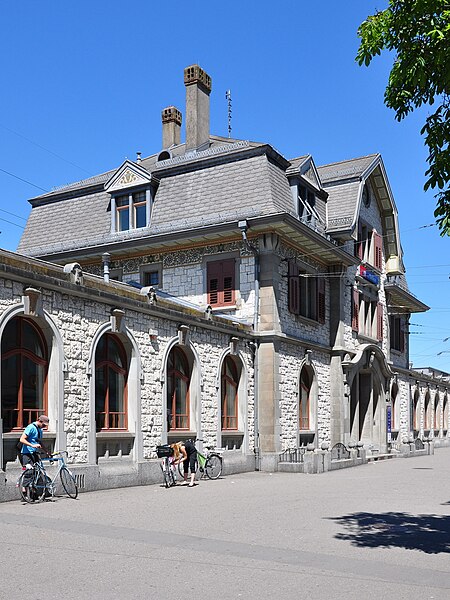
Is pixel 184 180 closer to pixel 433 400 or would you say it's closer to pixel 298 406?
pixel 298 406

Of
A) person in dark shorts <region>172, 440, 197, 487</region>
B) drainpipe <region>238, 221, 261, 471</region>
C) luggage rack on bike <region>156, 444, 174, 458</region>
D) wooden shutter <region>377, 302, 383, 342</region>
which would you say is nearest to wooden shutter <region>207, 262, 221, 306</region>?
drainpipe <region>238, 221, 261, 471</region>

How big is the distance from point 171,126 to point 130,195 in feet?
31.5

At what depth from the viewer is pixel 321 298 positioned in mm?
29078

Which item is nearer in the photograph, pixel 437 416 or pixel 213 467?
pixel 213 467

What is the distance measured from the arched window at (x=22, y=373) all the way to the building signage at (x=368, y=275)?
18.9 m

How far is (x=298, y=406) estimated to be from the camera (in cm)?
2706

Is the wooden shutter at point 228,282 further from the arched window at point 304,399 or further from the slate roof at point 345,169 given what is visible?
the slate roof at point 345,169

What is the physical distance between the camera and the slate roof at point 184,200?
2533 centimetres

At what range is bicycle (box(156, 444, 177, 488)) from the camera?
17562mm

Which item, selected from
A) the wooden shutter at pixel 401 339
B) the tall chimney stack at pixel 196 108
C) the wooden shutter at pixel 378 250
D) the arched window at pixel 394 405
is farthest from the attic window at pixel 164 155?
the arched window at pixel 394 405

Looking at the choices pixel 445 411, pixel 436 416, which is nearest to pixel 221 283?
pixel 436 416

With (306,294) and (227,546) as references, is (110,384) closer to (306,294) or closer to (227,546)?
(227,546)

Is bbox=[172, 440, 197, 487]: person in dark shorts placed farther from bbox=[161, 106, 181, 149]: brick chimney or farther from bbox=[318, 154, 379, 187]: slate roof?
bbox=[161, 106, 181, 149]: brick chimney

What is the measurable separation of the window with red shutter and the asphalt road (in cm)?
998
